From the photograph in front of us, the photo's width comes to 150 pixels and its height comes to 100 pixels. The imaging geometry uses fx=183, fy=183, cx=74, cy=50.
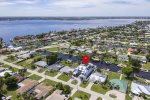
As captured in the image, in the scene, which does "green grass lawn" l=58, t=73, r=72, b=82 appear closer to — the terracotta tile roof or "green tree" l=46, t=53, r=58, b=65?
the terracotta tile roof

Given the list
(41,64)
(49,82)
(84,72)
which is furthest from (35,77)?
(84,72)

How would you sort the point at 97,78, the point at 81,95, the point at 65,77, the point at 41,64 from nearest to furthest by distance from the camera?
1. the point at 81,95
2. the point at 97,78
3. the point at 65,77
4. the point at 41,64

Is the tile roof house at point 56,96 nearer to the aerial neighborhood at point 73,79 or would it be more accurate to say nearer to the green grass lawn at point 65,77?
the aerial neighborhood at point 73,79

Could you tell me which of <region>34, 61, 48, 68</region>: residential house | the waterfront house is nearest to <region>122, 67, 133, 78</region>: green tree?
the waterfront house

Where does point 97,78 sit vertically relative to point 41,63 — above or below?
below

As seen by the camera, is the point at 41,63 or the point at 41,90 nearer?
the point at 41,90

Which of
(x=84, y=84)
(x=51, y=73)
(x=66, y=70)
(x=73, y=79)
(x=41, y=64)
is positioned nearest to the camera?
(x=84, y=84)

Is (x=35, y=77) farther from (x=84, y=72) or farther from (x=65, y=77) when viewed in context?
(x=84, y=72)

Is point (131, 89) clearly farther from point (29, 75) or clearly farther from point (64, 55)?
point (64, 55)

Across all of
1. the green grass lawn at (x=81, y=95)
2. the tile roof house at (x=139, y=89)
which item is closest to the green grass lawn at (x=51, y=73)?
the green grass lawn at (x=81, y=95)
